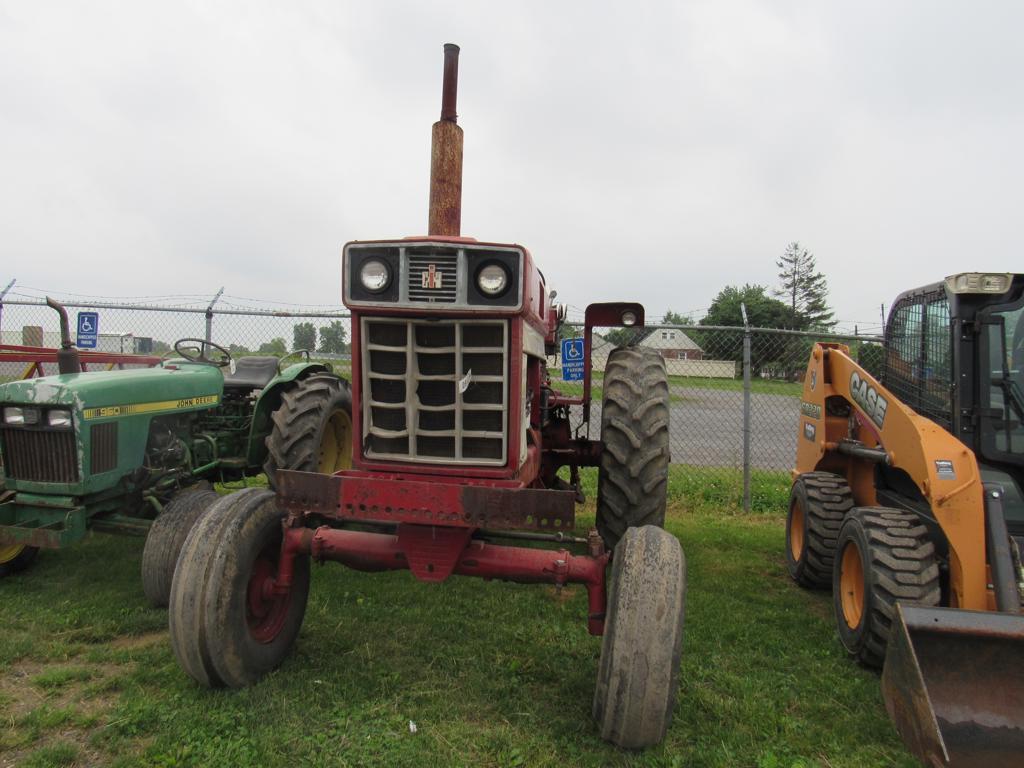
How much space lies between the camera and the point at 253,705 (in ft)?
8.91

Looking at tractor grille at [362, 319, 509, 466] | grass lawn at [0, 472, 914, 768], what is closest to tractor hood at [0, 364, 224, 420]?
grass lawn at [0, 472, 914, 768]

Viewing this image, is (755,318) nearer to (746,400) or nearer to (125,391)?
(746,400)

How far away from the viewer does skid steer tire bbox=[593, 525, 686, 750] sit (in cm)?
232

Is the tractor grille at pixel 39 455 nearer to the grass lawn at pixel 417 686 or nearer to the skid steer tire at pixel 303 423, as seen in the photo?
the grass lawn at pixel 417 686

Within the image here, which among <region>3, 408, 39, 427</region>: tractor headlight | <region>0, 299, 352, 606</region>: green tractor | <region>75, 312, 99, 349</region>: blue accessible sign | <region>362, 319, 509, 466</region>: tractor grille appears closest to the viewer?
<region>362, 319, 509, 466</region>: tractor grille

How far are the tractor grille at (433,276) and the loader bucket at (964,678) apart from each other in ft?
7.32

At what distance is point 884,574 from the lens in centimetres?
311

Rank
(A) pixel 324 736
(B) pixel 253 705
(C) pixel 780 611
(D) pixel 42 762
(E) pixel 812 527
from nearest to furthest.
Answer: (D) pixel 42 762, (A) pixel 324 736, (B) pixel 253 705, (C) pixel 780 611, (E) pixel 812 527

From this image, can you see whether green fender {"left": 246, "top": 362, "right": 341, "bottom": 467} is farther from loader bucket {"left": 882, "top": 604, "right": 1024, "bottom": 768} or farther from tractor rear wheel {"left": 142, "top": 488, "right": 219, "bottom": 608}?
loader bucket {"left": 882, "top": 604, "right": 1024, "bottom": 768}

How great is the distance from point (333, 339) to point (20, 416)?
425 cm

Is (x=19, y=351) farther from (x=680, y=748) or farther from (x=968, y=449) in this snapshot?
(x=968, y=449)

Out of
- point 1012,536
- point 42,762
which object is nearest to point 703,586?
point 1012,536

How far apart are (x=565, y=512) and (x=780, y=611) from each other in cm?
234

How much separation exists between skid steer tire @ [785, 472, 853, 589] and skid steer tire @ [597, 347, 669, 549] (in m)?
1.41
